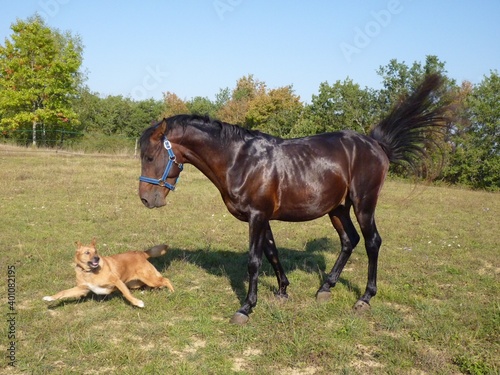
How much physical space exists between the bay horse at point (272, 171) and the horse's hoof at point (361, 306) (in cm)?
1

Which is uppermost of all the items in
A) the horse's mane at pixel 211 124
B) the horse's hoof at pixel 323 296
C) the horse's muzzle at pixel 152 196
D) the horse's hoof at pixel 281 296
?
the horse's mane at pixel 211 124

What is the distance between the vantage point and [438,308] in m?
5.33

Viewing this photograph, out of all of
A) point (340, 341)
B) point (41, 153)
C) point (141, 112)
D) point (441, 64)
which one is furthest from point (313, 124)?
point (340, 341)

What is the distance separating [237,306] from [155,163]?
80.2 inches

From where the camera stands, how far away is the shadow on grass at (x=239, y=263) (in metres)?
6.43

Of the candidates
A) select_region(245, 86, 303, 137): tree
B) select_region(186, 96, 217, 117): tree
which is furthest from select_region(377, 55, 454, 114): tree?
select_region(186, 96, 217, 117): tree

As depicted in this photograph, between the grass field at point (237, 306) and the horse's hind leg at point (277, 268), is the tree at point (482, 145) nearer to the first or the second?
the grass field at point (237, 306)

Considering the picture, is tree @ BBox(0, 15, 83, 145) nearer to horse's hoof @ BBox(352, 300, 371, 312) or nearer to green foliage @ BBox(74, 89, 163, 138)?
green foliage @ BBox(74, 89, 163, 138)

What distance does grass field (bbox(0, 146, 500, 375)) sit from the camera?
402 cm

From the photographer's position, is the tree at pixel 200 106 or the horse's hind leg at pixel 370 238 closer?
the horse's hind leg at pixel 370 238

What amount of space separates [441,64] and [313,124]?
9.79m

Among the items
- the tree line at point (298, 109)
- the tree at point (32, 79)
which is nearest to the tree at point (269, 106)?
the tree line at point (298, 109)

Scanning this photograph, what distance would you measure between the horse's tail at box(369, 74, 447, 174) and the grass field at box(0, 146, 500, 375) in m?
1.11

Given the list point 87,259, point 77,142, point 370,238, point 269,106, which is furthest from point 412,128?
point 269,106
